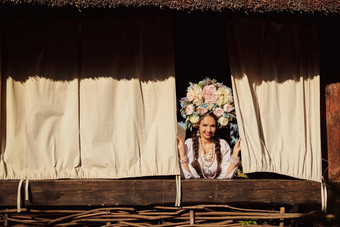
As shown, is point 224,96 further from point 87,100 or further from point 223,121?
point 87,100

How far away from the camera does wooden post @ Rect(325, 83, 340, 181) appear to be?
514 cm

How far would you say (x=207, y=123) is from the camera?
17.5 ft

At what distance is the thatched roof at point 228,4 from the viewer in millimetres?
4246

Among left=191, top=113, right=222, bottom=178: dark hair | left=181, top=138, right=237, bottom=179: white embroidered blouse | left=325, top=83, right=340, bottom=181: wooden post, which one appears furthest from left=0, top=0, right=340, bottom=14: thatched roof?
left=181, top=138, right=237, bottom=179: white embroidered blouse

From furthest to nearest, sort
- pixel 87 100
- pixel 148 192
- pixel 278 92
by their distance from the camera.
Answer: pixel 278 92
pixel 87 100
pixel 148 192

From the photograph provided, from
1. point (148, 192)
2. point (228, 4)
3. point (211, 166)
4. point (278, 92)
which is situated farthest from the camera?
point (211, 166)

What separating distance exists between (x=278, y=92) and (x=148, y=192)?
1917mm

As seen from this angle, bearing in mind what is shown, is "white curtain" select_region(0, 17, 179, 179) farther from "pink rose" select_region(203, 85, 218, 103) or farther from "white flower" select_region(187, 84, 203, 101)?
"pink rose" select_region(203, 85, 218, 103)

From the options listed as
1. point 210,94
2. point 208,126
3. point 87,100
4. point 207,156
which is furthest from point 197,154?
point 87,100

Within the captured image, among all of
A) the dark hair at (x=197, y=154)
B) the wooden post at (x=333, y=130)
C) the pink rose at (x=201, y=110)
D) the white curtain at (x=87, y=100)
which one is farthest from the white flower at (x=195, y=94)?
the wooden post at (x=333, y=130)

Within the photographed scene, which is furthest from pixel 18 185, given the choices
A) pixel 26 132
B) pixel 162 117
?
pixel 162 117

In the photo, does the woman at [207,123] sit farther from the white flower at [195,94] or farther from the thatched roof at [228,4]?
the thatched roof at [228,4]

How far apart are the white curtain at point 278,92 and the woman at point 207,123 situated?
1.29 feet

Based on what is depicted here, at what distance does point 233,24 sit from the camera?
5.05 m
